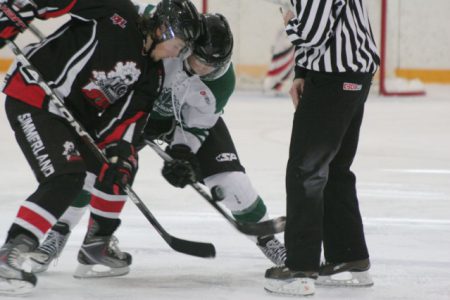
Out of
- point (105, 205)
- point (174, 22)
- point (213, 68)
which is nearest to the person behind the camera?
point (174, 22)

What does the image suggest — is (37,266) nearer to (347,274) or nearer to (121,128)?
(121,128)

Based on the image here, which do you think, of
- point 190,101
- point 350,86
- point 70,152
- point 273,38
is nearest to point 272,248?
point 190,101

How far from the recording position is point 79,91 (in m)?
2.61

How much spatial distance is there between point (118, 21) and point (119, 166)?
14.5 inches

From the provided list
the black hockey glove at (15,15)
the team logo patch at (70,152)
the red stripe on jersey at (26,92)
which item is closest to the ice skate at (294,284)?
the team logo patch at (70,152)

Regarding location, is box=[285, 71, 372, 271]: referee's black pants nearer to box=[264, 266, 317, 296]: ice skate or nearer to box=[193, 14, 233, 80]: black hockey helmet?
box=[264, 266, 317, 296]: ice skate

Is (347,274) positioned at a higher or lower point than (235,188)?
lower

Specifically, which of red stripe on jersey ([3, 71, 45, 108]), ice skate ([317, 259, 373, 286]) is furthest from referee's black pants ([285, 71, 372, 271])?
red stripe on jersey ([3, 71, 45, 108])

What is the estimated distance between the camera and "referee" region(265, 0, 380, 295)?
8.02 feet

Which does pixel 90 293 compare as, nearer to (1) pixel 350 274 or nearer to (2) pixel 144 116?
(2) pixel 144 116

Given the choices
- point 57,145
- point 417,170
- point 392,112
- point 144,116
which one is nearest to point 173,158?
point 144,116

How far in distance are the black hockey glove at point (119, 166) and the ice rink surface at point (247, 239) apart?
0.28 m

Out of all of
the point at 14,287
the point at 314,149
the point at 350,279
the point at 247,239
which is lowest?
the point at 247,239

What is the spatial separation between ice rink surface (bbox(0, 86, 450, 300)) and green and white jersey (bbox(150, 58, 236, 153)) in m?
0.38
